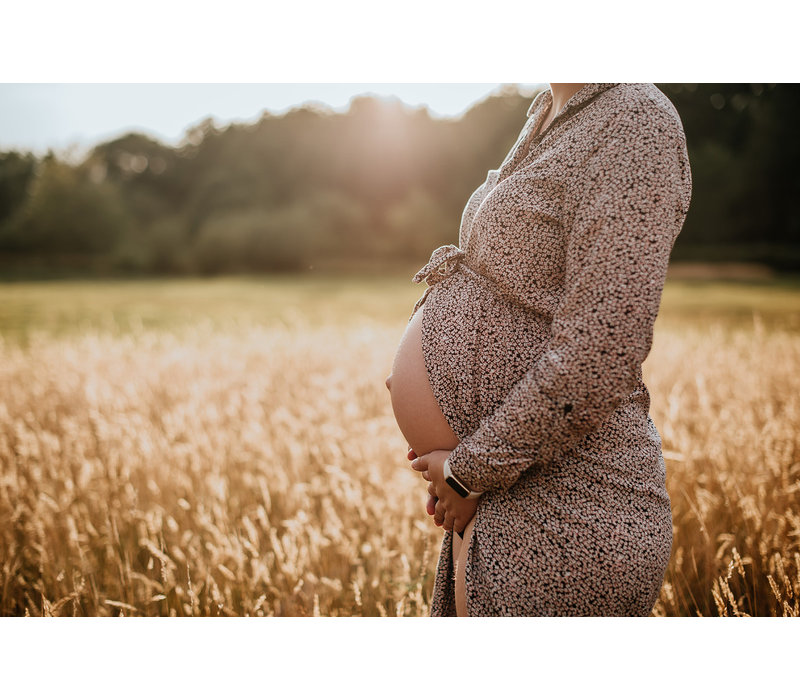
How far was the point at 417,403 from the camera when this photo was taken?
122cm

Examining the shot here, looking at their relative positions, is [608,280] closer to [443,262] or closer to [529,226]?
[529,226]

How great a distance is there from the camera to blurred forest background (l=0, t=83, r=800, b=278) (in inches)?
158

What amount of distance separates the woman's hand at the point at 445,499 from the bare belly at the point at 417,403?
0.11ft

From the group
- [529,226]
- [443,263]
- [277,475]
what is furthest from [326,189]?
[529,226]

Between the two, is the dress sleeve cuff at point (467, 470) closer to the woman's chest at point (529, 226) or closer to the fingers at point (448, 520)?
the fingers at point (448, 520)

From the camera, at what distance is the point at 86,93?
2.43 meters

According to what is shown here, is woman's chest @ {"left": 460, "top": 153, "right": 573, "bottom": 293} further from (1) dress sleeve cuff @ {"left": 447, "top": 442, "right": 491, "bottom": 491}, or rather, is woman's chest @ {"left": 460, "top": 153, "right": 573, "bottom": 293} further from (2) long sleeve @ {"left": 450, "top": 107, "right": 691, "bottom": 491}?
(1) dress sleeve cuff @ {"left": 447, "top": 442, "right": 491, "bottom": 491}

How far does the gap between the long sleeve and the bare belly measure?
0.71ft

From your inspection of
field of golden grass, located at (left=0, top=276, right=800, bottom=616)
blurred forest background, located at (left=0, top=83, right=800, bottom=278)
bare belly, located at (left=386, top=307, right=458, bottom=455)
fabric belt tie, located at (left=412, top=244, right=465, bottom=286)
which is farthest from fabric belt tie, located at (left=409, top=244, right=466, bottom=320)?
blurred forest background, located at (left=0, top=83, right=800, bottom=278)

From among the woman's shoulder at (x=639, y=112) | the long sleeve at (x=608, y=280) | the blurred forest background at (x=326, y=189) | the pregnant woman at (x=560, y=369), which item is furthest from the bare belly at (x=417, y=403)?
the blurred forest background at (x=326, y=189)

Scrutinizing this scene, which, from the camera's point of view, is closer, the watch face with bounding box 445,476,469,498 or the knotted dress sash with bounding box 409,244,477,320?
the watch face with bounding box 445,476,469,498
